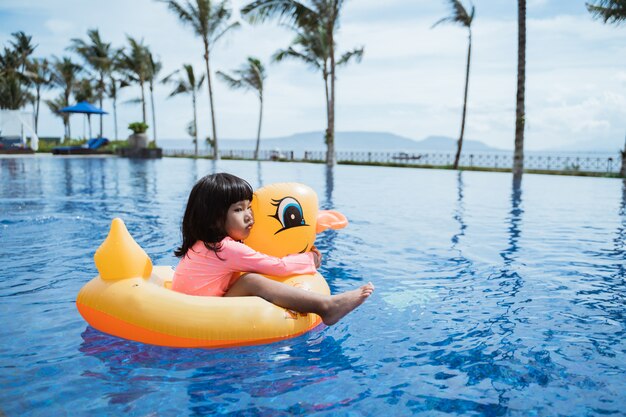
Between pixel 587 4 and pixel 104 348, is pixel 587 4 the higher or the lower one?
the higher one

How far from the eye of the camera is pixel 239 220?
342 cm

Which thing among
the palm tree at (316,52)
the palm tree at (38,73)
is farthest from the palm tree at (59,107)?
the palm tree at (316,52)

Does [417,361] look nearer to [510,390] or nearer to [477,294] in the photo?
[510,390]

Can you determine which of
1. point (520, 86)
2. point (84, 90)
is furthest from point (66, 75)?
point (520, 86)

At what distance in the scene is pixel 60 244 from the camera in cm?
657

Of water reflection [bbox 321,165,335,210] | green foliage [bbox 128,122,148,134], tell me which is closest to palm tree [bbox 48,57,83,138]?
green foliage [bbox 128,122,148,134]

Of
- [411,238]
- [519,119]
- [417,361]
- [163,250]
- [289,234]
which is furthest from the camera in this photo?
[519,119]

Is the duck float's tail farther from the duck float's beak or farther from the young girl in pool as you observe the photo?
the duck float's beak

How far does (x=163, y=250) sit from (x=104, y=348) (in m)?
3.11

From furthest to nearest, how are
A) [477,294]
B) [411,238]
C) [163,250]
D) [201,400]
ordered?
[411,238], [163,250], [477,294], [201,400]

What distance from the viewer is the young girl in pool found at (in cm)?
327

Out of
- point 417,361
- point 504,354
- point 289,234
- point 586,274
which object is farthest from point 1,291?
point 586,274

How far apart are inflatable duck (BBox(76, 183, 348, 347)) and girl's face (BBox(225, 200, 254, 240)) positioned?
0.17 m

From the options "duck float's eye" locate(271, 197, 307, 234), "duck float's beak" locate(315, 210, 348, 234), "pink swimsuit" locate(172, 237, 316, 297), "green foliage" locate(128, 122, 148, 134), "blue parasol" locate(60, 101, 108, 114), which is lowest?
"pink swimsuit" locate(172, 237, 316, 297)
